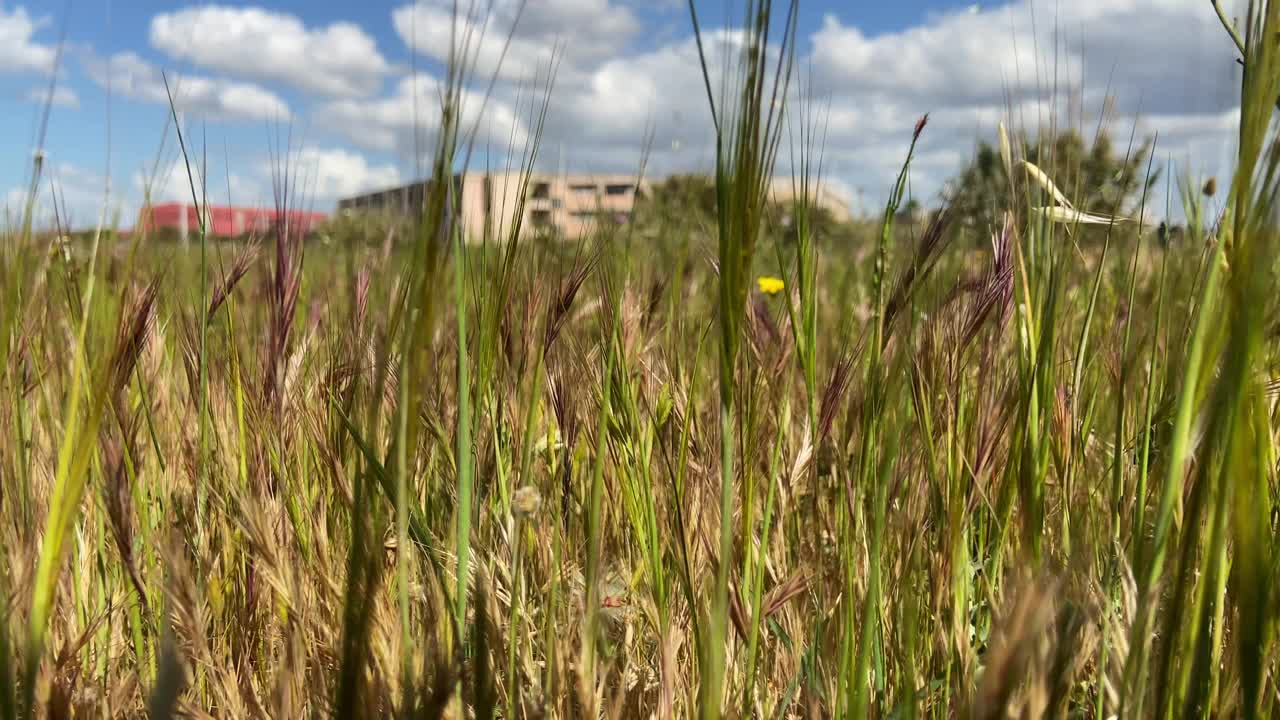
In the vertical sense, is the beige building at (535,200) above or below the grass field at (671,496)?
above

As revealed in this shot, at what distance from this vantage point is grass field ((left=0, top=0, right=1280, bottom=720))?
521mm

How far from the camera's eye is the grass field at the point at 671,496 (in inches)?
20.5

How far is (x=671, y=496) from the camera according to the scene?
2.85 ft

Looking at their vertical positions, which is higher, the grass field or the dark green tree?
the dark green tree

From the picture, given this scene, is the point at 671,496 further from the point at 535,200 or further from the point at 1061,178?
the point at 1061,178

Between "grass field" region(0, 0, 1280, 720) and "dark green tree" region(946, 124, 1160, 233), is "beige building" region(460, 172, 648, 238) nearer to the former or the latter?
"grass field" region(0, 0, 1280, 720)

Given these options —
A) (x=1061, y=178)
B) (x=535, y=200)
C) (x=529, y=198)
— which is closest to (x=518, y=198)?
(x=529, y=198)

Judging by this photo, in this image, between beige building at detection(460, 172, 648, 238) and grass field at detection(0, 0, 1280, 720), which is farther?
beige building at detection(460, 172, 648, 238)

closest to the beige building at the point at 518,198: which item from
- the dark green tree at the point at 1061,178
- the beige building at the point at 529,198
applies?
the beige building at the point at 529,198

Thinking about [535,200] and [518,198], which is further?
[535,200]

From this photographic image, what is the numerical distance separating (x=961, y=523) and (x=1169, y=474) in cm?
21

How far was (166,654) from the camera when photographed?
0.42 metres

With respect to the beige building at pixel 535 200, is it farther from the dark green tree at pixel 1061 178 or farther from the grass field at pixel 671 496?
the dark green tree at pixel 1061 178

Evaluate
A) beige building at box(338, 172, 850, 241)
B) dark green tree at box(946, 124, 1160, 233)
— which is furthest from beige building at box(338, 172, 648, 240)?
dark green tree at box(946, 124, 1160, 233)
